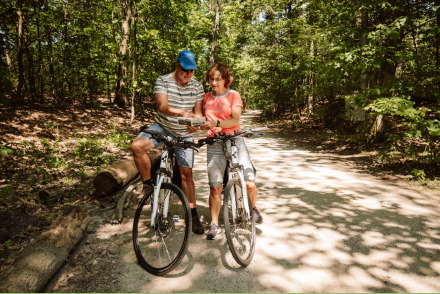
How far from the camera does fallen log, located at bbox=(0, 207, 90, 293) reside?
2168mm

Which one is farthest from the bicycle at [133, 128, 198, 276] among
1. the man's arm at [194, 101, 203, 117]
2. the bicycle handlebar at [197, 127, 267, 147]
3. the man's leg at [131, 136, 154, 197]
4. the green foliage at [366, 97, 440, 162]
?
the green foliage at [366, 97, 440, 162]

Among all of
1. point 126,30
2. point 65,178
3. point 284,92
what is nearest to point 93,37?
point 126,30

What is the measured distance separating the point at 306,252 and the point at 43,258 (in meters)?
2.94

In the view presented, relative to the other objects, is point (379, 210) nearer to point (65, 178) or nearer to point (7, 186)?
point (65, 178)

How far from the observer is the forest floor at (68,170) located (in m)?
3.00

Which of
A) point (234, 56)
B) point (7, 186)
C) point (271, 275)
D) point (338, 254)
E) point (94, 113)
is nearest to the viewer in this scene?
point (271, 275)

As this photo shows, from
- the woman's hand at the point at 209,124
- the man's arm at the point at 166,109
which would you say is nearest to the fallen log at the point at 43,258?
the man's arm at the point at 166,109

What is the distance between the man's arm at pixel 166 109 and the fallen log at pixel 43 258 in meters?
1.80

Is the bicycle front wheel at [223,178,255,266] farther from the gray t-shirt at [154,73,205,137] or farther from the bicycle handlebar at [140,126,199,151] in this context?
the gray t-shirt at [154,73,205,137]

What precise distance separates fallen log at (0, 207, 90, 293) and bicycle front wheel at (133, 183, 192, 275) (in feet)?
2.58

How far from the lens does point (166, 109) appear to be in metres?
3.15

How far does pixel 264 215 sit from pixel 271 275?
147 cm

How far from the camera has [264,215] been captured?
4137 millimetres

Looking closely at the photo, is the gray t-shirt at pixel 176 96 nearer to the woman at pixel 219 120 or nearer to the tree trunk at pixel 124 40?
the woman at pixel 219 120
